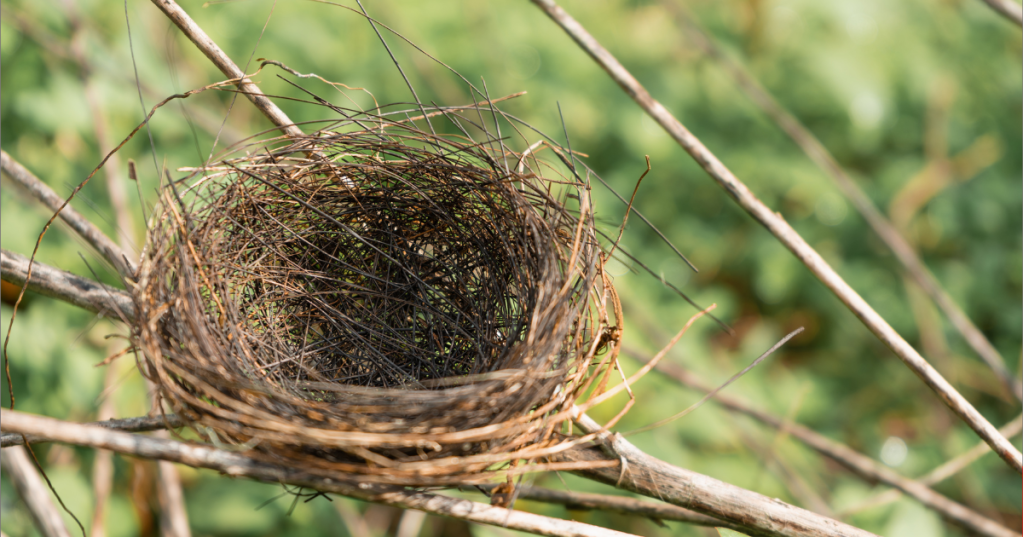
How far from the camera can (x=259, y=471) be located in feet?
1.83

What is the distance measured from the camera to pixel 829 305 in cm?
246

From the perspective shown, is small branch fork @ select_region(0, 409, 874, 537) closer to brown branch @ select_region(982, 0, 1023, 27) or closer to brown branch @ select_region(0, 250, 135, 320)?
brown branch @ select_region(0, 250, 135, 320)

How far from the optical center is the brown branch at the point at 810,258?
83cm

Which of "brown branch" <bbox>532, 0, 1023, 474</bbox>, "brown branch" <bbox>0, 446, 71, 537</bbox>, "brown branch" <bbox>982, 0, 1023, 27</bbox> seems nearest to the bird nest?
"brown branch" <bbox>532, 0, 1023, 474</bbox>

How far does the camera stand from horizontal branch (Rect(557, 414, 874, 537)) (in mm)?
681

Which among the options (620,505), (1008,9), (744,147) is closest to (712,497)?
(620,505)

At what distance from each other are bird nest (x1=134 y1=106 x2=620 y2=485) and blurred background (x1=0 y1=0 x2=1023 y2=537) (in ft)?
2.85

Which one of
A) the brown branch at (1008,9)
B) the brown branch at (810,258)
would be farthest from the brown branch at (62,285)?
the brown branch at (1008,9)

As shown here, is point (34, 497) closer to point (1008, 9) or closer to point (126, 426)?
point (126, 426)

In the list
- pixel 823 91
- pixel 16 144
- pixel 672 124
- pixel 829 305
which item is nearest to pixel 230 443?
pixel 672 124

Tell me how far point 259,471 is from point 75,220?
0.53 m

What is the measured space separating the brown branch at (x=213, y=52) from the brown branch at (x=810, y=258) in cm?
44

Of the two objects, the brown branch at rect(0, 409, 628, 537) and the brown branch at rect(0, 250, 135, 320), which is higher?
the brown branch at rect(0, 250, 135, 320)

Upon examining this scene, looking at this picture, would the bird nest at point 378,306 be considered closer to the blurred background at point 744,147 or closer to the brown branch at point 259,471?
the brown branch at point 259,471
